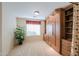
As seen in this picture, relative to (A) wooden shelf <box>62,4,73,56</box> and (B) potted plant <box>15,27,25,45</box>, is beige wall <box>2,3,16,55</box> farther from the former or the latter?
(A) wooden shelf <box>62,4,73,56</box>

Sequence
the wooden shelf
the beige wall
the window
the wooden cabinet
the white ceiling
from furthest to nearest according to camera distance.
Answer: the window < the wooden shelf < the wooden cabinet < the white ceiling < the beige wall

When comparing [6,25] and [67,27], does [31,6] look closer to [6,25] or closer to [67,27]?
[6,25]

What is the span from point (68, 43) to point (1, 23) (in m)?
2.23

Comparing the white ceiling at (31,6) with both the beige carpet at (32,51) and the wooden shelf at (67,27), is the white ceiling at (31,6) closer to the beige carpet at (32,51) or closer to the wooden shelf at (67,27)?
the wooden shelf at (67,27)

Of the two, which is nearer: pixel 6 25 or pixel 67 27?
pixel 6 25

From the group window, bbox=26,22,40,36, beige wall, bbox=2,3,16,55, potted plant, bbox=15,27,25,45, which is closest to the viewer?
beige wall, bbox=2,3,16,55

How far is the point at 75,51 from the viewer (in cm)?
286

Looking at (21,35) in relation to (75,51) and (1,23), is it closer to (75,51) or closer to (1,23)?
(1,23)

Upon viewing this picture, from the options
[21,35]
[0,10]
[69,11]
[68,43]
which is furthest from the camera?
[21,35]

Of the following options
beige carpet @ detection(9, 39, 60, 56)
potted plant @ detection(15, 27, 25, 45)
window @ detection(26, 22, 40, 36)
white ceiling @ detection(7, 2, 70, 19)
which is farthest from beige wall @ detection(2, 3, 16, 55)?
potted plant @ detection(15, 27, 25, 45)

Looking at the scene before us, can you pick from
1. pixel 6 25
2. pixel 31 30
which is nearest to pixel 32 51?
pixel 31 30

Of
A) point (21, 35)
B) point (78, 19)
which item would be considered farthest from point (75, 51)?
point (21, 35)

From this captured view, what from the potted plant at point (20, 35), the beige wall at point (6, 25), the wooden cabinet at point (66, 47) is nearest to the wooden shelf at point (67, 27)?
the wooden cabinet at point (66, 47)

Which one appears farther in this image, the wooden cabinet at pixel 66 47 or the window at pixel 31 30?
the window at pixel 31 30
